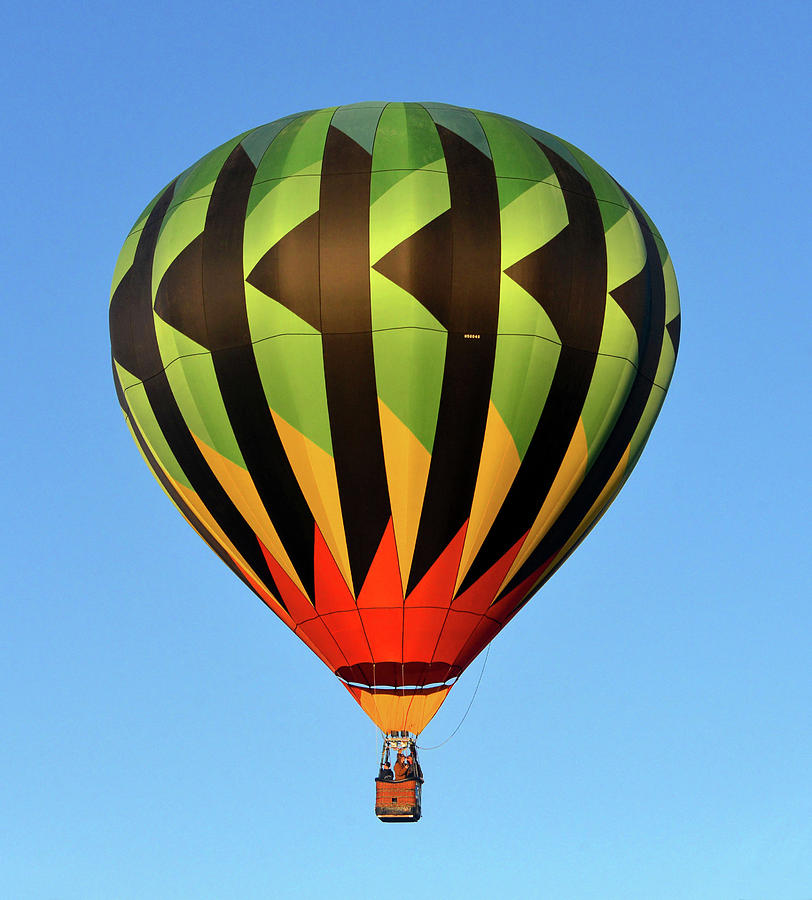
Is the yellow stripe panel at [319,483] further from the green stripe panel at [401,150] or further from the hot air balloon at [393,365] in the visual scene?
the green stripe panel at [401,150]

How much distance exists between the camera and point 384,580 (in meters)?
27.0

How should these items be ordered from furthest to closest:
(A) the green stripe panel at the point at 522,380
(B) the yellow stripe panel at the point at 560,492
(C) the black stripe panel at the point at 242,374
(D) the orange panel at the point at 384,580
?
(B) the yellow stripe panel at the point at 560,492 → (D) the orange panel at the point at 384,580 → (C) the black stripe panel at the point at 242,374 → (A) the green stripe panel at the point at 522,380

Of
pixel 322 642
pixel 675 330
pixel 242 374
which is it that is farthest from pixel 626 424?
pixel 242 374

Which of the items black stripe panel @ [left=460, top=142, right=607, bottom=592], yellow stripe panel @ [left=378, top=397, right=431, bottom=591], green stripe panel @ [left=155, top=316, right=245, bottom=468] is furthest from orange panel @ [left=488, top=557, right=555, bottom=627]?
green stripe panel @ [left=155, top=316, right=245, bottom=468]

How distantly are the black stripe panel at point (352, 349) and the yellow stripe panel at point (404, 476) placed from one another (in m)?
0.09

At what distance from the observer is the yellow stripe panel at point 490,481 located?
26.6 metres

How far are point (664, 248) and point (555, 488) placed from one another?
367 cm

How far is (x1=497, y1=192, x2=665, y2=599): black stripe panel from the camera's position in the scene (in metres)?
27.7

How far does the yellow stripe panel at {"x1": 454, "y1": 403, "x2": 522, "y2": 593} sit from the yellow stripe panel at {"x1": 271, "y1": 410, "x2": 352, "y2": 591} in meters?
1.44

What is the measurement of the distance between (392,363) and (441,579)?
2691 millimetres

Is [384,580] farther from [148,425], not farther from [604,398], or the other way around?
[148,425]

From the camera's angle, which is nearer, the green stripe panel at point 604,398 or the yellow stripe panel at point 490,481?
the yellow stripe panel at point 490,481

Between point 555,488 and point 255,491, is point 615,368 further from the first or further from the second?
point 255,491

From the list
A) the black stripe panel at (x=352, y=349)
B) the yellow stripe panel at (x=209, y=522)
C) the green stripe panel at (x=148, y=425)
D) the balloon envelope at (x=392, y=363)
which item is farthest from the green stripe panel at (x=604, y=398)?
the green stripe panel at (x=148, y=425)
